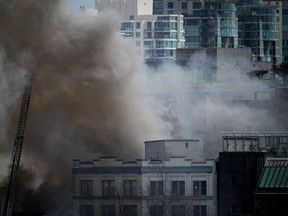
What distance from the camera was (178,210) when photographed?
94.2 meters

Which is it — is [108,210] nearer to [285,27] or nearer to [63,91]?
[63,91]

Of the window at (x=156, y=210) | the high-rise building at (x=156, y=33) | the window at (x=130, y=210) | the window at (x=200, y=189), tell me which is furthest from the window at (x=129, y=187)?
the high-rise building at (x=156, y=33)

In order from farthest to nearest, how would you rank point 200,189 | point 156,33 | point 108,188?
point 156,33
point 108,188
point 200,189

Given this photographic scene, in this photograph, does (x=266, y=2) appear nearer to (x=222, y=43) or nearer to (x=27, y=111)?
(x=222, y=43)

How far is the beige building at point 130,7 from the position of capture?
181 metres

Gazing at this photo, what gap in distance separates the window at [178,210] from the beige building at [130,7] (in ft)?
277

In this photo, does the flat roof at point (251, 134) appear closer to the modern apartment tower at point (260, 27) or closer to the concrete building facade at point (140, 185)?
the concrete building facade at point (140, 185)

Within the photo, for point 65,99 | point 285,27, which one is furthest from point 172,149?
point 285,27

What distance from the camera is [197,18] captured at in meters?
172

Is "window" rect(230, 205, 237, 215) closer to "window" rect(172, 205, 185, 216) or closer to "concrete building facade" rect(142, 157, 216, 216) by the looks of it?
"concrete building facade" rect(142, 157, 216, 216)

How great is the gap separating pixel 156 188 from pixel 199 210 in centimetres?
180

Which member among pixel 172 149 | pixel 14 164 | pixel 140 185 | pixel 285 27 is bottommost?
pixel 140 185

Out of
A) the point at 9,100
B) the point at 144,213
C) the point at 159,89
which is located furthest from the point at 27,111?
the point at 159,89

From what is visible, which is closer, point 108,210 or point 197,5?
point 108,210
